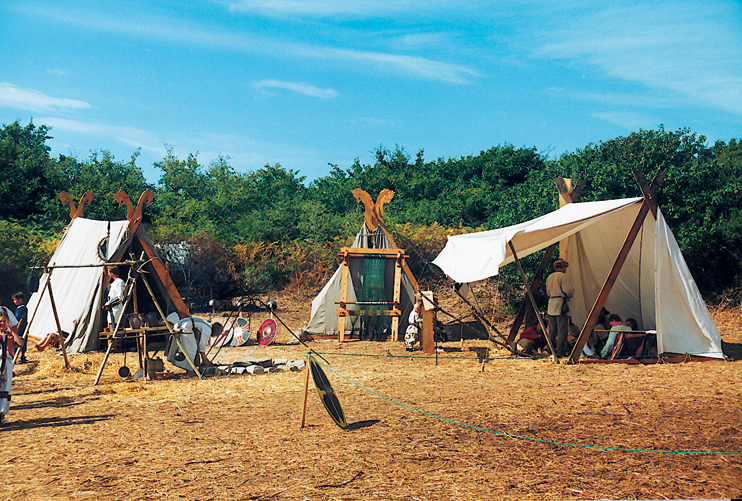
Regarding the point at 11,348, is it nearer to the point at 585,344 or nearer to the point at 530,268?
the point at 585,344

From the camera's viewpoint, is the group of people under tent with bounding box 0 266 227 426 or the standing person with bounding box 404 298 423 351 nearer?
the group of people under tent with bounding box 0 266 227 426

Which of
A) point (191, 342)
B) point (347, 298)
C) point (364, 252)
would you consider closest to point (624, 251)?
point (364, 252)

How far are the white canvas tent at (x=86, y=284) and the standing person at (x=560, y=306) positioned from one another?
23.3 feet

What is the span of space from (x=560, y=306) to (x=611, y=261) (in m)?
2.39

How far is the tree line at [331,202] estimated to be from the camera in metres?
13.1

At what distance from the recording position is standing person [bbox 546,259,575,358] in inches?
364

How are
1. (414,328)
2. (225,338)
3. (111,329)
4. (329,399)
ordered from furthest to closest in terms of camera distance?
(225,338)
(414,328)
(111,329)
(329,399)

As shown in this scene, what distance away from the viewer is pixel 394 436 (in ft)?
17.2

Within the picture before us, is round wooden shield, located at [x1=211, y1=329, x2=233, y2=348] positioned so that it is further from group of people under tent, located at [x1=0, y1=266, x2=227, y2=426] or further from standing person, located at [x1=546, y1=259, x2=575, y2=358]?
standing person, located at [x1=546, y1=259, x2=575, y2=358]

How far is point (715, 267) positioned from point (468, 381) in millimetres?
8929

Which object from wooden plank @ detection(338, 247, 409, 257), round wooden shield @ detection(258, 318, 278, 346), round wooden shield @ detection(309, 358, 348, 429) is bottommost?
round wooden shield @ detection(309, 358, 348, 429)

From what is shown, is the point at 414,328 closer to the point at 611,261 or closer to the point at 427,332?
the point at 427,332

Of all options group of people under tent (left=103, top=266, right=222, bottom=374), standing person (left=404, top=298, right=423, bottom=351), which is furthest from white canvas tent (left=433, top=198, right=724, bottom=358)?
group of people under tent (left=103, top=266, right=222, bottom=374)

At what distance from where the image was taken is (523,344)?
9727mm
